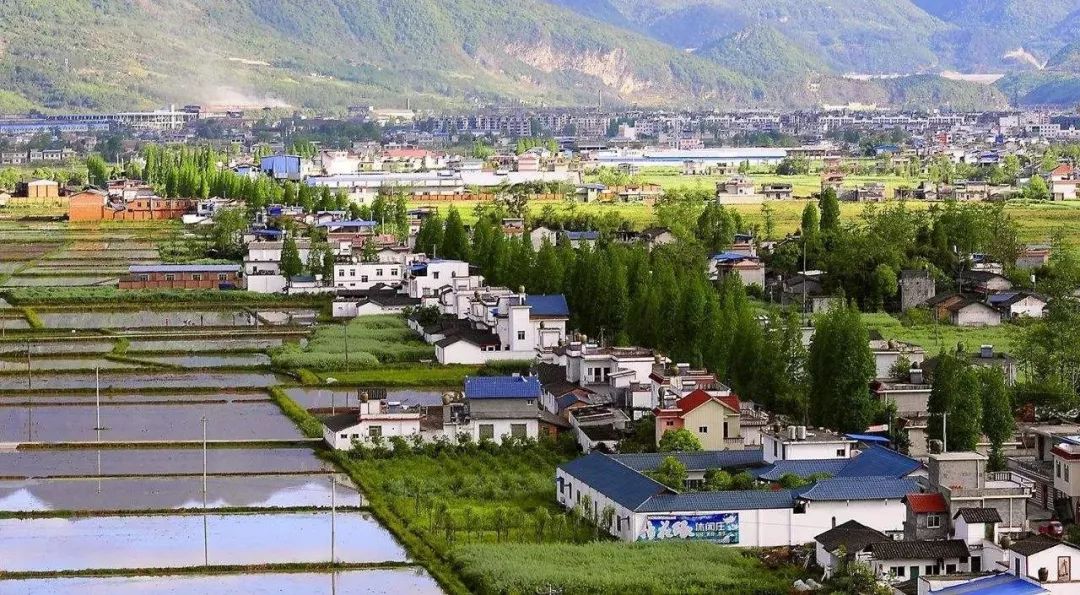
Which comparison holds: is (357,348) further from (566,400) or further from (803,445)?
(803,445)

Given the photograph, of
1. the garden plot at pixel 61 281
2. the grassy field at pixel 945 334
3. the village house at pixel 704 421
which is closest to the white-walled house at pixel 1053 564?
the village house at pixel 704 421

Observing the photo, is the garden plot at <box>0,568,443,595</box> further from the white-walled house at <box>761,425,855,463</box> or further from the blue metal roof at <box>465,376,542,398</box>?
the blue metal roof at <box>465,376,542,398</box>

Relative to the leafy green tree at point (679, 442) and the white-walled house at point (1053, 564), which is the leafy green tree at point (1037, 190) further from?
the white-walled house at point (1053, 564)

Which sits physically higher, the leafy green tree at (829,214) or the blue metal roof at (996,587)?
the leafy green tree at (829,214)

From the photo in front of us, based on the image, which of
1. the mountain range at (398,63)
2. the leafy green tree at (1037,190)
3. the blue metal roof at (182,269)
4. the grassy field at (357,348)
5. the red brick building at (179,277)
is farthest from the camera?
the mountain range at (398,63)

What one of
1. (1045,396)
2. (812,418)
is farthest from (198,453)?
(1045,396)

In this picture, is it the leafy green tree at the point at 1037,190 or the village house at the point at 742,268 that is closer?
the village house at the point at 742,268

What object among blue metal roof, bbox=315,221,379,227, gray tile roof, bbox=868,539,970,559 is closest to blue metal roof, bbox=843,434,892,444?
gray tile roof, bbox=868,539,970,559
